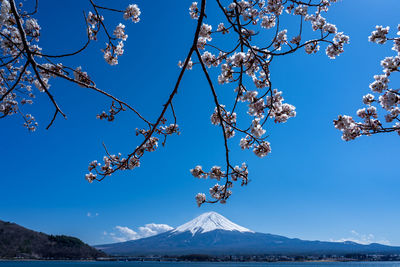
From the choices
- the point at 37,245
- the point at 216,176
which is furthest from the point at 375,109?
the point at 37,245

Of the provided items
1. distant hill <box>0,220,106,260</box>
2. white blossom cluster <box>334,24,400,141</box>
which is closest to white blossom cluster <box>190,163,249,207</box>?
white blossom cluster <box>334,24,400,141</box>

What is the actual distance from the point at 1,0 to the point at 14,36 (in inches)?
59.9

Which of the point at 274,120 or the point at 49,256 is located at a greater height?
the point at 274,120

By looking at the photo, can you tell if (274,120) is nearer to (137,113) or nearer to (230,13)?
(230,13)

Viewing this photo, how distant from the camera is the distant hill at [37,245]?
84.2 m

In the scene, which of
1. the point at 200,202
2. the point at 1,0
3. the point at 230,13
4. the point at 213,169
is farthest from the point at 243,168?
the point at 1,0

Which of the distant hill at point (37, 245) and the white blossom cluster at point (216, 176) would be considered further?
the distant hill at point (37, 245)

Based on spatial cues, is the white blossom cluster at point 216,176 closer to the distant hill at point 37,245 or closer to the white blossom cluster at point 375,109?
the white blossom cluster at point 375,109

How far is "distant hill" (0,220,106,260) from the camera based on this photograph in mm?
84250

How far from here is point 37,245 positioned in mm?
94062

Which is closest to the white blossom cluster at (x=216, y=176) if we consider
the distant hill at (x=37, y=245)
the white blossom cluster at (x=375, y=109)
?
the white blossom cluster at (x=375, y=109)

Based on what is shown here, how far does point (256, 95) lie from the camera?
283 centimetres

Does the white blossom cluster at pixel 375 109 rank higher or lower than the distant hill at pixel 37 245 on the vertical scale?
higher

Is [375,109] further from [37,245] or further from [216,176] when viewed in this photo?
[37,245]
